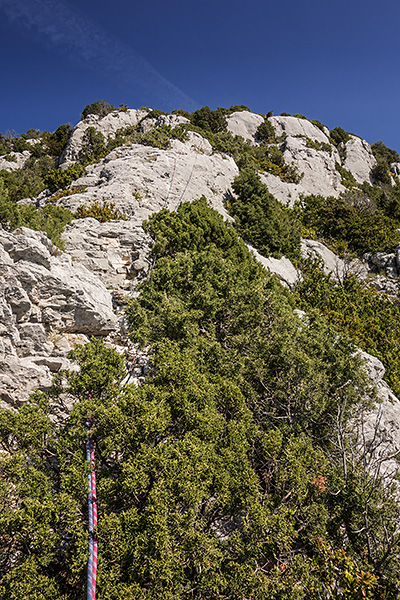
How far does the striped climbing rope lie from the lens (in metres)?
4.72

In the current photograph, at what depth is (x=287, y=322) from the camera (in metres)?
12.4

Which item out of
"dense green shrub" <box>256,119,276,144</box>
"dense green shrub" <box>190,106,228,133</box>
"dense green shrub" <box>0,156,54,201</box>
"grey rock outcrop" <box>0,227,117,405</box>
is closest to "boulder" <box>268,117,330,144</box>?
"dense green shrub" <box>256,119,276,144</box>

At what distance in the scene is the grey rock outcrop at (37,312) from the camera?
8.05 metres

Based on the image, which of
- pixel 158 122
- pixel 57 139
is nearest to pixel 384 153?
pixel 158 122

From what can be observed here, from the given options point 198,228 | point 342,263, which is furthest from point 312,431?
point 342,263

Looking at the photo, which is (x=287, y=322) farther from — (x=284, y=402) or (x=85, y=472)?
(x=85, y=472)

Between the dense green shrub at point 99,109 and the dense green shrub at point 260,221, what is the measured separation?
25945 millimetres

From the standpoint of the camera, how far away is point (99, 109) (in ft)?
142

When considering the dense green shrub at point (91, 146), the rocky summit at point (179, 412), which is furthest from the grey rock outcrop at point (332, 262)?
the dense green shrub at point (91, 146)

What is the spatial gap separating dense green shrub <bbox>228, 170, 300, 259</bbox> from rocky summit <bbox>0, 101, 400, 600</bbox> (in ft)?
2.73

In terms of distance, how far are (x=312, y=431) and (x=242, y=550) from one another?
556 cm

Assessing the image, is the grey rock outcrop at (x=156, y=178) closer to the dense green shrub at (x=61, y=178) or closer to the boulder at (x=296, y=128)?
the dense green shrub at (x=61, y=178)

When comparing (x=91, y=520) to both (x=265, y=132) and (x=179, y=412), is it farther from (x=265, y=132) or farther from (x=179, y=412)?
(x=265, y=132)

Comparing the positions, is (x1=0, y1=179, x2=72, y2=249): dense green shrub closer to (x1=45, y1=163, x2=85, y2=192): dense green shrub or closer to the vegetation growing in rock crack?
the vegetation growing in rock crack
